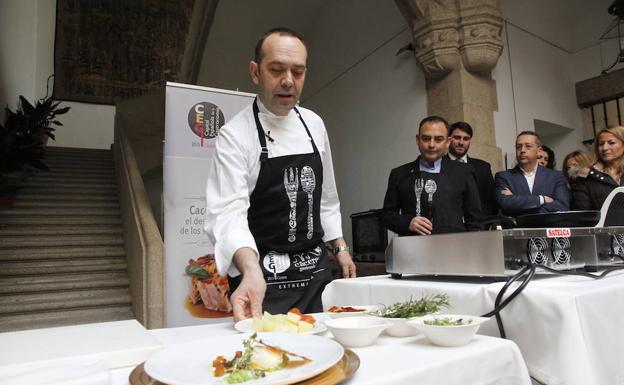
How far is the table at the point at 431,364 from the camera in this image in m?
0.61

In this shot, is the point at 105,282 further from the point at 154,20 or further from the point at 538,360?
the point at 154,20

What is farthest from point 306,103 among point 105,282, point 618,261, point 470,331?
point 470,331

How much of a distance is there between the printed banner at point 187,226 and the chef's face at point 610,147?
2.74 m

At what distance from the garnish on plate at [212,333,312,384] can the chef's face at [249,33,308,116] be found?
0.91 metres

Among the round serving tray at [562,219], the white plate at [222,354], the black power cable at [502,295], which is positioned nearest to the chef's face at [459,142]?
the round serving tray at [562,219]

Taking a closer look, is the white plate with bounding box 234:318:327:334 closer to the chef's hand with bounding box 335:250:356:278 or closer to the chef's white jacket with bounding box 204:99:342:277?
the chef's white jacket with bounding box 204:99:342:277

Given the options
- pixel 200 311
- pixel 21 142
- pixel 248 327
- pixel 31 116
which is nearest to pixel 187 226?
pixel 200 311

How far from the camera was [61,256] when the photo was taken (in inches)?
193

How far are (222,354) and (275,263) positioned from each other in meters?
0.75

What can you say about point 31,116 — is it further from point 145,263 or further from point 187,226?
point 187,226

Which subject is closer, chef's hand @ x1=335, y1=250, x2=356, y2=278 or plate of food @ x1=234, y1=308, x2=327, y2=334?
plate of food @ x1=234, y1=308, x2=327, y2=334

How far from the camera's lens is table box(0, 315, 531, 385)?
2.00ft

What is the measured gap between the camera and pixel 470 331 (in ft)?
2.37

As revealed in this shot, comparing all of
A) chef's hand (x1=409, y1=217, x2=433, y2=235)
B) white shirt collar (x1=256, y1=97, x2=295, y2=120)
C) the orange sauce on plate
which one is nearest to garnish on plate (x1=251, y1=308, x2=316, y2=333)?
white shirt collar (x1=256, y1=97, x2=295, y2=120)
